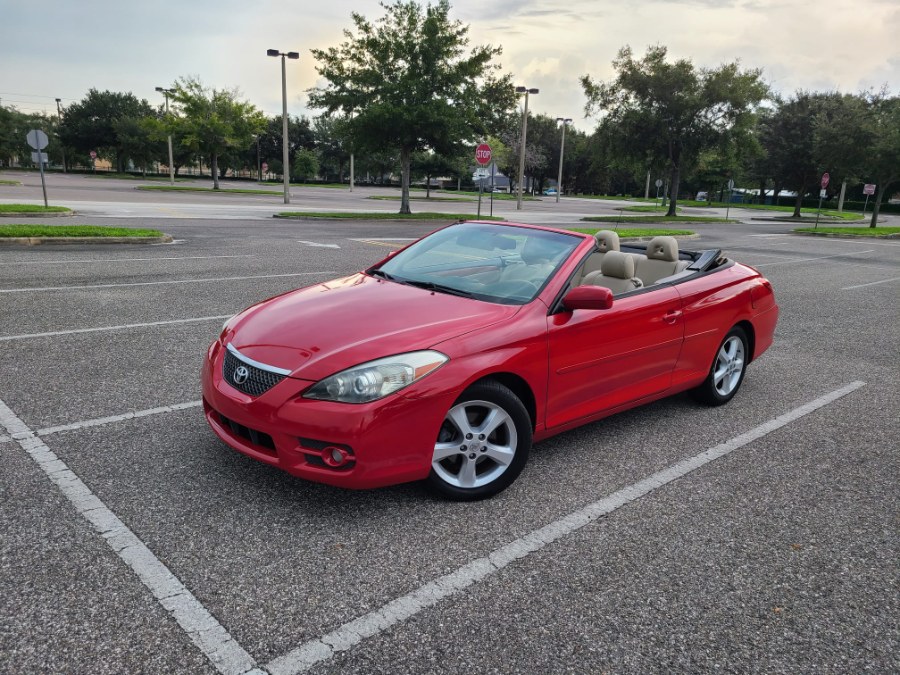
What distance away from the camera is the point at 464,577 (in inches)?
114

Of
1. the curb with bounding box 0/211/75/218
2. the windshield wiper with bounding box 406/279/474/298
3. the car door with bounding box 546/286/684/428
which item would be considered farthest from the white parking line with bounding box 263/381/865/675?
the curb with bounding box 0/211/75/218

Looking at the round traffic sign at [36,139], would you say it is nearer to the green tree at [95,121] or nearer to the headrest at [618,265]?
the headrest at [618,265]

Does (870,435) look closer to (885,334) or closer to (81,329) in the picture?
(885,334)

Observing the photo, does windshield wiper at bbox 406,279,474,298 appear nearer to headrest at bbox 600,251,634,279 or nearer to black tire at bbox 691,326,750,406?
headrest at bbox 600,251,634,279

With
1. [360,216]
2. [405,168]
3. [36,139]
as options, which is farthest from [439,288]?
[405,168]

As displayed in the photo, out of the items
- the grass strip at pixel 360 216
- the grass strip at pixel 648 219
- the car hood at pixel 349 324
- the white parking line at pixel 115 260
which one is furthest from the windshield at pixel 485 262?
the grass strip at pixel 648 219

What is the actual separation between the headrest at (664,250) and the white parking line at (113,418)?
3646 millimetres

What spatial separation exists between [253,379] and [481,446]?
1192 millimetres

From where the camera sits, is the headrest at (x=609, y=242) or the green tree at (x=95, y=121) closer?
the headrest at (x=609, y=242)

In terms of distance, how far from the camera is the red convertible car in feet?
10.3

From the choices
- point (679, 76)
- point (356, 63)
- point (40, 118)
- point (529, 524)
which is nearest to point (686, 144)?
point (679, 76)

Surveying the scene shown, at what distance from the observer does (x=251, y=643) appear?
2.41 metres

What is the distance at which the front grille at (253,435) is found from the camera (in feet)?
10.7

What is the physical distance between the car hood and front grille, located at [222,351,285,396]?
6 centimetres
